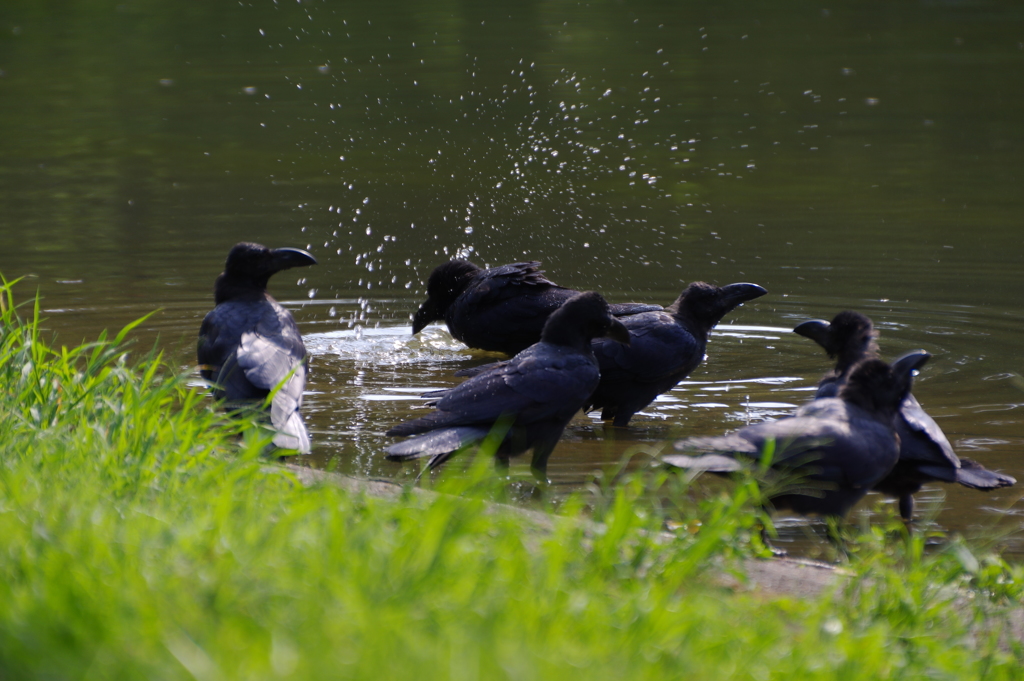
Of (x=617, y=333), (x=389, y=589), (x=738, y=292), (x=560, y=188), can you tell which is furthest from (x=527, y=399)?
(x=560, y=188)

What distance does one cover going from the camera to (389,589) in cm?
261

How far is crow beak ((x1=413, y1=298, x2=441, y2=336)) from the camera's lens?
25.8 feet

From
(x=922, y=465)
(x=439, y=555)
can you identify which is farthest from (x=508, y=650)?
(x=922, y=465)

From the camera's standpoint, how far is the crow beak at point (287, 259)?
648 centimetres

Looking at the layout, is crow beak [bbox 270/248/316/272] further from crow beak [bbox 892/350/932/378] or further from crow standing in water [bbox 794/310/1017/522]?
crow beak [bbox 892/350/932/378]

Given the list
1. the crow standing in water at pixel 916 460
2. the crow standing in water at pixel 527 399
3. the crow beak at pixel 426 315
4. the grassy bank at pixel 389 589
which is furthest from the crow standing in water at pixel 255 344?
the crow standing in water at pixel 916 460

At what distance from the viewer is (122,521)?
2971mm

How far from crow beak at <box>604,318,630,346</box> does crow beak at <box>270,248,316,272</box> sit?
1.80 meters

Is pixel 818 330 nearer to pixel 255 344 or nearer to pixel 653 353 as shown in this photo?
pixel 653 353

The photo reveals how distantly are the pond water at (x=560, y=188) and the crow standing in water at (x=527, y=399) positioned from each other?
1.06 ft

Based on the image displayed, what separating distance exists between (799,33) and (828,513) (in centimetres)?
2704

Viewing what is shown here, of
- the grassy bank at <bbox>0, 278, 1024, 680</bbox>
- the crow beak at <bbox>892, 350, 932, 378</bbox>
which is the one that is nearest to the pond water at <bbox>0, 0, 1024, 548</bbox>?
the crow beak at <bbox>892, 350, 932, 378</bbox>

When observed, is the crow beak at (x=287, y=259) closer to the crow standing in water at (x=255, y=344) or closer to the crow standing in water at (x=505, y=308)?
the crow standing in water at (x=255, y=344)

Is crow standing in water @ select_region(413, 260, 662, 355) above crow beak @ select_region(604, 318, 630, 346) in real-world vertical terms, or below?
below
